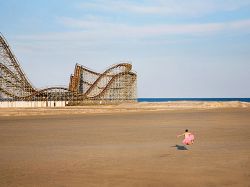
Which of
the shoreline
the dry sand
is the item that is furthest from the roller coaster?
the dry sand

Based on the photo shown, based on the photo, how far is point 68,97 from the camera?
61406mm

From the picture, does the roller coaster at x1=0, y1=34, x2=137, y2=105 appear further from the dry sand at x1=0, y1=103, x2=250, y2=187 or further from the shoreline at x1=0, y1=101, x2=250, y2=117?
the dry sand at x1=0, y1=103, x2=250, y2=187

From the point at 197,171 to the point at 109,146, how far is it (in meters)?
5.35

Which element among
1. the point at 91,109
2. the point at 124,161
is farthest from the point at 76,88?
the point at 124,161

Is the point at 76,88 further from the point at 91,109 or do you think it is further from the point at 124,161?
the point at 124,161

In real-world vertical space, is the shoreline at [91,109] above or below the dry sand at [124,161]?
above

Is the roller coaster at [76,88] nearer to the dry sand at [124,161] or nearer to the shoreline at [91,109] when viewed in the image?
the shoreline at [91,109]

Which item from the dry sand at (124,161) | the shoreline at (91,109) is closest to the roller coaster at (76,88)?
the shoreline at (91,109)

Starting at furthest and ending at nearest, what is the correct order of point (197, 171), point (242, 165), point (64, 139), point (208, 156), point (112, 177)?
point (64, 139), point (208, 156), point (242, 165), point (197, 171), point (112, 177)

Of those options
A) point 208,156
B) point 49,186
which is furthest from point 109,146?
point 49,186

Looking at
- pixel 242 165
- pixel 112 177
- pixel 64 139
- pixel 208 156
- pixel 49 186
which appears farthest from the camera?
pixel 64 139

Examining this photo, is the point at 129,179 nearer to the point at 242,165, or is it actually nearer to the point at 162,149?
the point at 242,165

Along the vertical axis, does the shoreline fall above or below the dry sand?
above

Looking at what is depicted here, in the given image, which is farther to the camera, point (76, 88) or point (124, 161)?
point (76, 88)
